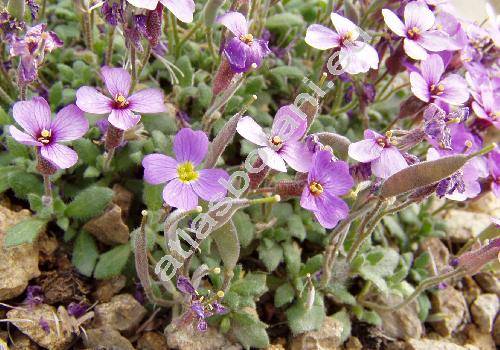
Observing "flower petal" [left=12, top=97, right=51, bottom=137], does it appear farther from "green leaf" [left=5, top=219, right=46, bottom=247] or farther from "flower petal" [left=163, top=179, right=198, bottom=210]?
"flower petal" [left=163, top=179, right=198, bottom=210]

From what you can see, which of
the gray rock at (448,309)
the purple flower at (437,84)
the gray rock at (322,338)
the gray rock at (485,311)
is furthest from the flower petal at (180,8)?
the gray rock at (485,311)

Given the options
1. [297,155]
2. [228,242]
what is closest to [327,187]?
[297,155]

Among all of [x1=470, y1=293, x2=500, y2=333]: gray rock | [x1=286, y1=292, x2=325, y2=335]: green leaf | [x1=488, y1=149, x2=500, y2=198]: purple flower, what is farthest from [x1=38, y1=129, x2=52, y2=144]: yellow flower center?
[x1=470, y1=293, x2=500, y2=333]: gray rock

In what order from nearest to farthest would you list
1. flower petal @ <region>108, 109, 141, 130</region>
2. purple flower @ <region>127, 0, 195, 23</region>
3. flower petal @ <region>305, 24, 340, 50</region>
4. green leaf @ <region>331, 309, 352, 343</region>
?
purple flower @ <region>127, 0, 195, 23</region> < flower petal @ <region>108, 109, 141, 130</region> < flower petal @ <region>305, 24, 340, 50</region> < green leaf @ <region>331, 309, 352, 343</region>

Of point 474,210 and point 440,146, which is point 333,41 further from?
point 474,210

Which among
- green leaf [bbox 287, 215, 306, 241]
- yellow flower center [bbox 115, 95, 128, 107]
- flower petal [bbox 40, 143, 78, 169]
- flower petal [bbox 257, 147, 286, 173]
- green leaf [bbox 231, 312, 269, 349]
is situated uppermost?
flower petal [bbox 257, 147, 286, 173]
